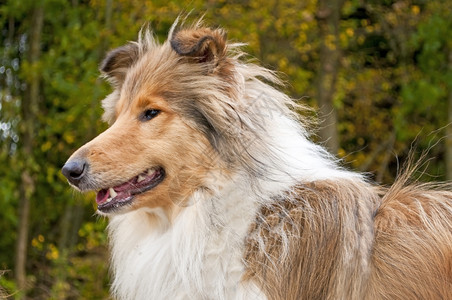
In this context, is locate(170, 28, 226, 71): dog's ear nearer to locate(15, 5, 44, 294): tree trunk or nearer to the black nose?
the black nose

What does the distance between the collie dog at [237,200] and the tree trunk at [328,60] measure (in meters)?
5.25

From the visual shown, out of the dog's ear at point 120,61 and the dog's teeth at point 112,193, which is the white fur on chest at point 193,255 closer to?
the dog's teeth at point 112,193

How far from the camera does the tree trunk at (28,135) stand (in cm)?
891

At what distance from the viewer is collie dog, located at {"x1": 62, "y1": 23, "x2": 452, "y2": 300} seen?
11.9ft

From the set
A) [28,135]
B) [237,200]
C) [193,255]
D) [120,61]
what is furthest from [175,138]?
[28,135]

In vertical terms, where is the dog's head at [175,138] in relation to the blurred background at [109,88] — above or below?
above

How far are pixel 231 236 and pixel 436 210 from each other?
3.41 ft

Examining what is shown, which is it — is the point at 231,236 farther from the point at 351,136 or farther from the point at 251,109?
the point at 351,136

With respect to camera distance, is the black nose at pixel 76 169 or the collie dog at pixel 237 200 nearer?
the collie dog at pixel 237 200

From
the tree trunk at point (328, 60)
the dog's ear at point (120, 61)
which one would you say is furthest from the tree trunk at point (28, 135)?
the dog's ear at point (120, 61)

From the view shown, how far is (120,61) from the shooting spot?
4.53m

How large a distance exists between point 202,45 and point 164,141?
1.76 ft

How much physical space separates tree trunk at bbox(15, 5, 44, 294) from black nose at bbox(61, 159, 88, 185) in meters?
5.08

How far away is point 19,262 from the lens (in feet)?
29.4
